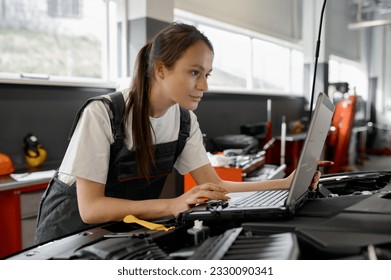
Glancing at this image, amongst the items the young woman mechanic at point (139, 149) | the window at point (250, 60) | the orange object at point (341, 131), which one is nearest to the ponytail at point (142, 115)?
the young woman mechanic at point (139, 149)

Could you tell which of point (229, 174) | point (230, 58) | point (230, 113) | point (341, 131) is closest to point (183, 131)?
point (229, 174)

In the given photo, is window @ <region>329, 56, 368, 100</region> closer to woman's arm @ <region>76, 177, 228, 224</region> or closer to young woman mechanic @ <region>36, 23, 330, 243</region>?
young woman mechanic @ <region>36, 23, 330, 243</region>

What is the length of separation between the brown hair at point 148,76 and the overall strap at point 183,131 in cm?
12

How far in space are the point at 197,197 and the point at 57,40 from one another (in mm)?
1825

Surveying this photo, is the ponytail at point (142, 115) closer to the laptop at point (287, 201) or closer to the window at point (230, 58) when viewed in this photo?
the laptop at point (287, 201)

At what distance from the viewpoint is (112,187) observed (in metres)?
0.87

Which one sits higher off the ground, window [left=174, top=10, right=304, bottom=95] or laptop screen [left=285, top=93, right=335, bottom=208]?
window [left=174, top=10, right=304, bottom=95]

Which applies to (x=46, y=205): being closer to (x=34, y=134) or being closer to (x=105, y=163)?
(x=105, y=163)

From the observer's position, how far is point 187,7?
2732 mm

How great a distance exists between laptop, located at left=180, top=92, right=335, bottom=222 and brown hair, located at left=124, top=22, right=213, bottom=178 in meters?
0.27

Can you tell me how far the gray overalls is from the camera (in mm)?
835

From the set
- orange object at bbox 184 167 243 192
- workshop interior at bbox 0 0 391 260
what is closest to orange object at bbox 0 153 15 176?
workshop interior at bbox 0 0 391 260

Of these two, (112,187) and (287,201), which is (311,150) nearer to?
(287,201)
